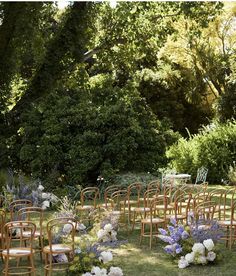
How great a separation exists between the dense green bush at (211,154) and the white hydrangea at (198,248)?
11.5m

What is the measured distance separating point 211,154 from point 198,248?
477 inches

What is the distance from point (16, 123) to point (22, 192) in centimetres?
312

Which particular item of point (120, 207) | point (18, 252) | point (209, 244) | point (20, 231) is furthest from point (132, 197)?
point (18, 252)

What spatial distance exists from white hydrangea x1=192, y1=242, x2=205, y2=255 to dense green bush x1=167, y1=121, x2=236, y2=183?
11.5 m

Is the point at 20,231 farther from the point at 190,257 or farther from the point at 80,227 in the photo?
the point at 190,257

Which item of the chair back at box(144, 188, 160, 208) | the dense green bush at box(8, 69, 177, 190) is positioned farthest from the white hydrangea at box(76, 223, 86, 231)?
the dense green bush at box(8, 69, 177, 190)

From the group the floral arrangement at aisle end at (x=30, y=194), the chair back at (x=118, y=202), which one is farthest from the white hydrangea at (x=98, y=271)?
the floral arrangement at aisle end at (x=30, y=194)

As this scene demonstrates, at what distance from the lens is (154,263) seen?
7914 millimetres

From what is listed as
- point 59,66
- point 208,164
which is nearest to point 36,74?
point 59,66

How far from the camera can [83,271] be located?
22.4ft

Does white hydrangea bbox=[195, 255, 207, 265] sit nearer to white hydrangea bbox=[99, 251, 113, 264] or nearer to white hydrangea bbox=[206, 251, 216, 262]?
white hydrangea bbox=[206, 251, 216, 262]

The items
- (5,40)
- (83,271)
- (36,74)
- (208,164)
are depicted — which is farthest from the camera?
(208,164)

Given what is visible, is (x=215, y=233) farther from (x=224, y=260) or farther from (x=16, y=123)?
(x=16, y=123)

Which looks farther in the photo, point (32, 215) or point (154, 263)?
point (32, 215)
